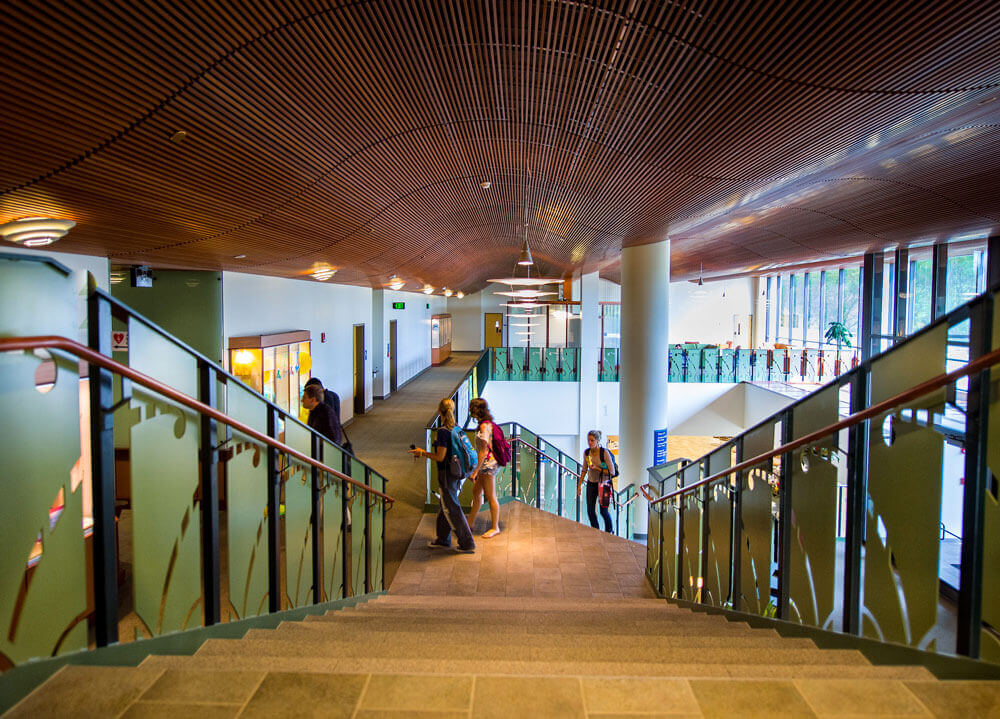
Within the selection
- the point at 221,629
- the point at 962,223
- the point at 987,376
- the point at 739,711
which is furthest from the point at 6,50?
the point at 962,223

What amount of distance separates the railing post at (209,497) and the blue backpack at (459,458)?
365 centimetres

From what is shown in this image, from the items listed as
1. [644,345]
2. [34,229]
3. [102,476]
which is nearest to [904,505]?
[102,476]

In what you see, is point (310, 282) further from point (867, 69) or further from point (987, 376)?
point (987, 376)

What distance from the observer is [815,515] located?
293 cm

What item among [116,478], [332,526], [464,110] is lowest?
[332,526]

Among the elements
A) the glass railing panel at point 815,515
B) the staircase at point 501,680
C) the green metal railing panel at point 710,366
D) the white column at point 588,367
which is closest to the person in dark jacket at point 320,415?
the staircase at point 501,680

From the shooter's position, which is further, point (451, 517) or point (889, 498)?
point (451, 517)

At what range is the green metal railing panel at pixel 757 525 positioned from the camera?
11.0 ft

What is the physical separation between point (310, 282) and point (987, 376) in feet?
40.5

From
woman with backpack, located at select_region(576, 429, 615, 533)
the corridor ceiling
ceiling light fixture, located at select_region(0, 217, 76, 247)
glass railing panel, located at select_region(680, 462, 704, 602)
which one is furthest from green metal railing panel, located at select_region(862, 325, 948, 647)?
woman with backpack, located at select_region(576, 429, 615, 533)

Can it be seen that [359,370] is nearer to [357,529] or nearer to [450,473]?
[450,473]

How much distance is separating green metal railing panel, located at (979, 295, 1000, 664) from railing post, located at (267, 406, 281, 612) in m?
2.69

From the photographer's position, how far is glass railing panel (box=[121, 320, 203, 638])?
2.13m

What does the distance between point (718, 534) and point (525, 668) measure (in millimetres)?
2532
